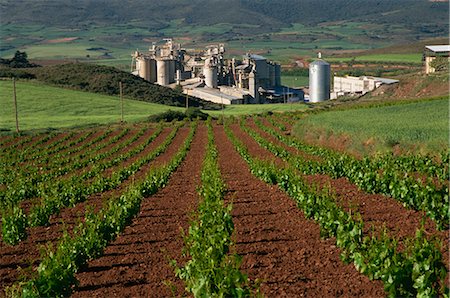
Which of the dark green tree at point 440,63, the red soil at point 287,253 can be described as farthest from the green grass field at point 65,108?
the red soil at point 287,253

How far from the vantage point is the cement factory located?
9519 cm

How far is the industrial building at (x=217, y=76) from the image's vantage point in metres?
97.0

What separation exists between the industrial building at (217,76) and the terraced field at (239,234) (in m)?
68.3

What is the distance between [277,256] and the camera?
1289 centimetres

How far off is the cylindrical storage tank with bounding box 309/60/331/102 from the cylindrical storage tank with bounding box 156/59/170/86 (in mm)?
22263

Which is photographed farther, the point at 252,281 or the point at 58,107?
the point at 58,107

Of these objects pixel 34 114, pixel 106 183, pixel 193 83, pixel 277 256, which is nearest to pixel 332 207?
pixel 277 256

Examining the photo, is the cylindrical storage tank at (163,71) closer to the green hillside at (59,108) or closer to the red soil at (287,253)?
the green hillside at (59,108)

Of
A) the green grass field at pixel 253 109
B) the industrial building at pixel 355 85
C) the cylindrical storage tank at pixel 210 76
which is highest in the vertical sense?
the cylindrical storage tank at pixel 210 76

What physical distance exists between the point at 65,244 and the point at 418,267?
6197mm

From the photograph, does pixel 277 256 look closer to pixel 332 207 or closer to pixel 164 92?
pixel 332 207

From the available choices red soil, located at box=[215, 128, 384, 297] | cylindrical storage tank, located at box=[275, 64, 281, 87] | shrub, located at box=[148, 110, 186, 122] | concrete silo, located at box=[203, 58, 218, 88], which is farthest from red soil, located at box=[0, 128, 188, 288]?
cylindrical storage tank, located at box=[275, 64, 281, 87]

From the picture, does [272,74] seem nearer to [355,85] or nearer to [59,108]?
[355,85]

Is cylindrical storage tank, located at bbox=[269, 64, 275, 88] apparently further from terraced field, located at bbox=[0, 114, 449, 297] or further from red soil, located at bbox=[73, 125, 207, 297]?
red soil, located at bbox=[73, 125, 207, 297]
